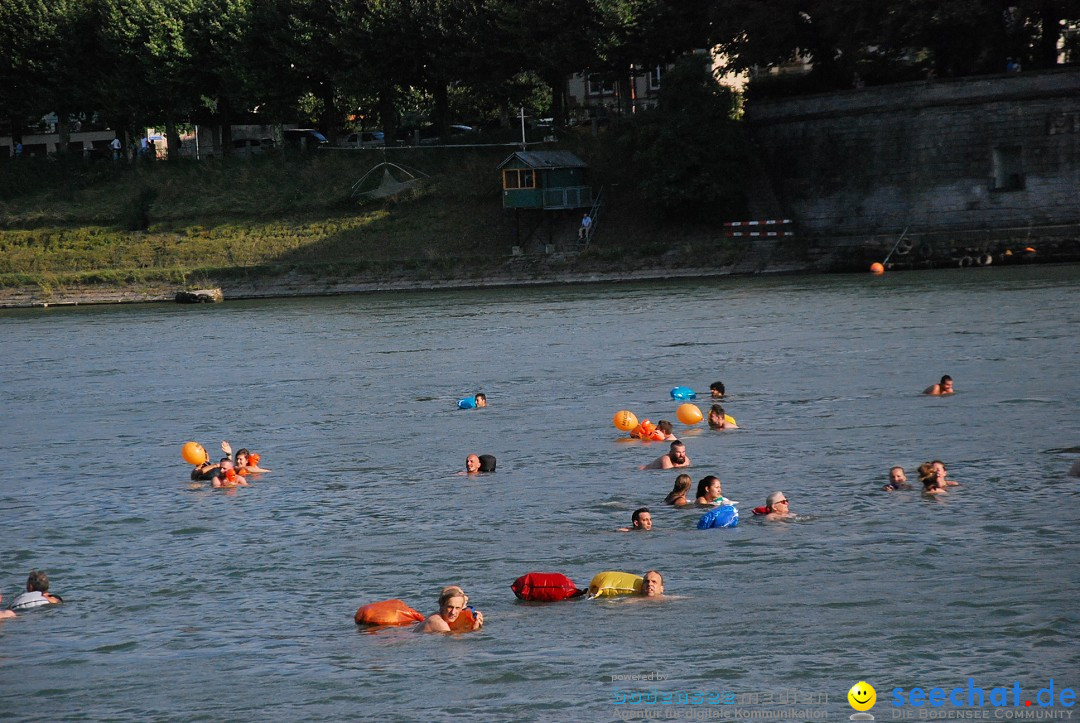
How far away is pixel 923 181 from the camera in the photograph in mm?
59469

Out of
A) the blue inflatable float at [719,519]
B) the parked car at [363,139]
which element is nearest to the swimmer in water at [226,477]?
the blue inflatable float at [719,519]

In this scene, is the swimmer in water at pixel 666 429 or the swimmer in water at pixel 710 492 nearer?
the swimmer in water at pixel 710 492

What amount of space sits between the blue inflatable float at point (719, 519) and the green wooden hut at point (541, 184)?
46978 millimetres

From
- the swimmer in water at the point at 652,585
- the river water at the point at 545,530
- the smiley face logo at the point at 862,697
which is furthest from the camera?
the swimmer in water at the point at 652,585

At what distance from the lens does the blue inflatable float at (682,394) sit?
1130 inches

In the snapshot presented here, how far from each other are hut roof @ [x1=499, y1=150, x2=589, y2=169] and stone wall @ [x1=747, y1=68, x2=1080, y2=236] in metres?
8.87

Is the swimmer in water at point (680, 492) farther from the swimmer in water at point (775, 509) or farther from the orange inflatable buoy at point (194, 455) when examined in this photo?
the orange inflatable buoy at point (194, 455)

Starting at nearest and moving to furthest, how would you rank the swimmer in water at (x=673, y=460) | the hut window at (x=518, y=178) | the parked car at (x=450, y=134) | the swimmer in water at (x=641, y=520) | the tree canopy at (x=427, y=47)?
the swimmer in water at (x=641, y=520) → the swimmer in water at (x=673, y=460) → the tree canopy at (x=427, y=47) → the hut window at (x=518, y=178) → the parked car at (x=450, y=134)

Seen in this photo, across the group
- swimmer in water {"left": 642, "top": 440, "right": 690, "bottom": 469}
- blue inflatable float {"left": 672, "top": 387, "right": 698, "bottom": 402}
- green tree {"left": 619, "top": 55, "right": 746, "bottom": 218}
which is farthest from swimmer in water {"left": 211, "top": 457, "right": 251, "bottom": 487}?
Result: green tree {"left": 619, "top": 55, "right": 746, "bottom": 218}

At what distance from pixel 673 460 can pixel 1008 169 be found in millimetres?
40235

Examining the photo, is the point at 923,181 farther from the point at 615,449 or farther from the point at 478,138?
the point at 615,449

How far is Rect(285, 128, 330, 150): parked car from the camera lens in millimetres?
78125

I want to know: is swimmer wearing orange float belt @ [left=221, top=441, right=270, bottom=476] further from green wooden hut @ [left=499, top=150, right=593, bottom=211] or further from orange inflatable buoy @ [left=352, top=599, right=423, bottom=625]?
green wooden hut @ [left=499, top=150, right=593, bottom=211]

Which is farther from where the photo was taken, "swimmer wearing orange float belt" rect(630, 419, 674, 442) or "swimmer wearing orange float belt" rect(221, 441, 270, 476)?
"swimmer wearing orange float belt" rect(630, 419, 674, 442)
